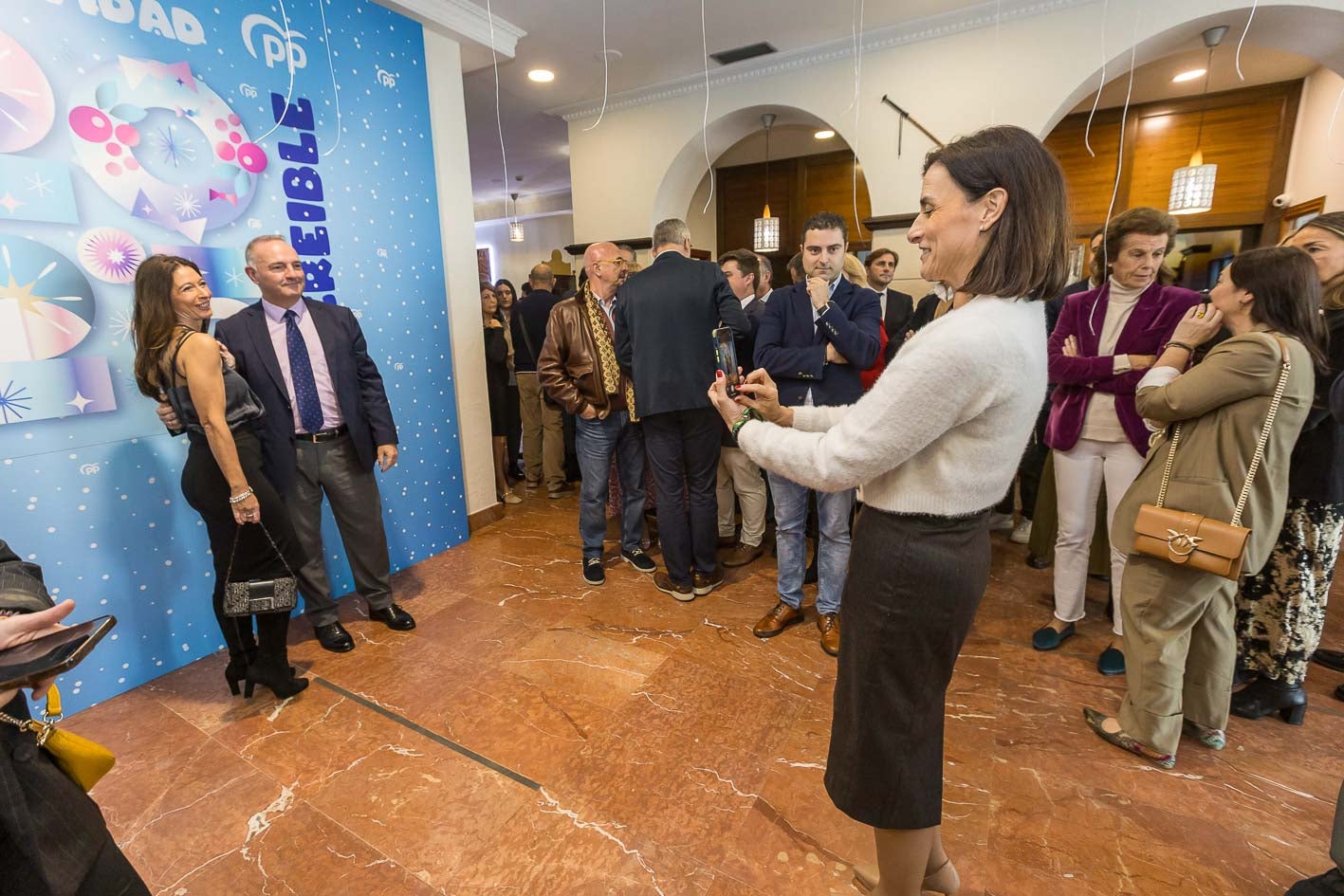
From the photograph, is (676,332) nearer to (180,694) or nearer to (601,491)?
(601,491)

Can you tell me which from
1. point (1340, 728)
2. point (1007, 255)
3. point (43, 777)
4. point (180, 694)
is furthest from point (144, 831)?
point (1340, 728)

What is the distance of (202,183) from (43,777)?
2342 millimetres

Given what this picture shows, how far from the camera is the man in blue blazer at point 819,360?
88.2 inches

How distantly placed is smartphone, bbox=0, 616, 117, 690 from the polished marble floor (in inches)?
40.5

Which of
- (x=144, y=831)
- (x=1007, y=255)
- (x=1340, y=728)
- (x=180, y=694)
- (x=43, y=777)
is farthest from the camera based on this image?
(x=180, y=694)

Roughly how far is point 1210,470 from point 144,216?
3.50 metres

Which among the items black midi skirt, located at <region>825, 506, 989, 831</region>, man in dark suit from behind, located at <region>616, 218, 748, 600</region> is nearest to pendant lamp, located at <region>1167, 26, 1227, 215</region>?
man in dark suit from behind, located at <region>616, 218, 748, 600</region>

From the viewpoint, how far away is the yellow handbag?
836 millimetres

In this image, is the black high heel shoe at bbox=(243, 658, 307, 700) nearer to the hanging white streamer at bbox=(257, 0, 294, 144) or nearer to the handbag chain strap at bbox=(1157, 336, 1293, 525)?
the hanging white streamer at bbox=(257, 0, 294, 144)

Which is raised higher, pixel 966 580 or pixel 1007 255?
pixel 1007 255

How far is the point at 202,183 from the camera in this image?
7.76 feet

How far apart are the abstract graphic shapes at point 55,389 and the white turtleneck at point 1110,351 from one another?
11.5 feet

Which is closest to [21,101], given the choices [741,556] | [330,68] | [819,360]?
[330,68]

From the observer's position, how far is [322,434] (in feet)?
8.14
